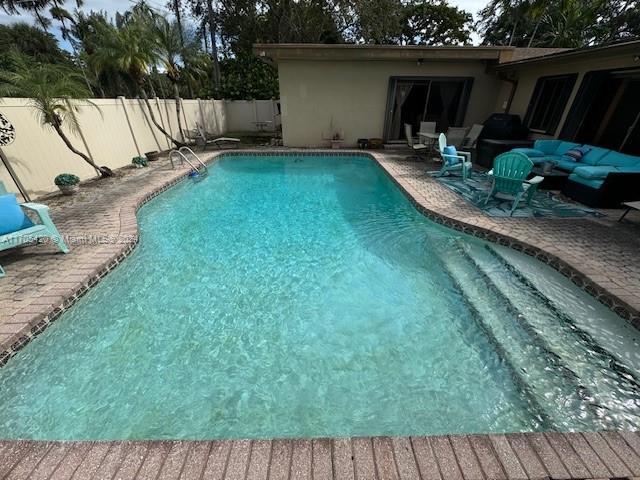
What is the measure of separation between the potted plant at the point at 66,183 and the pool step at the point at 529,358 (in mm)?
7423

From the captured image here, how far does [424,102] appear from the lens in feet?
33.8

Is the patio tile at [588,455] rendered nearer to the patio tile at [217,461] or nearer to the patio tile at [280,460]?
the patio tile at [280,460]

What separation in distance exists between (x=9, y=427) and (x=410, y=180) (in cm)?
713

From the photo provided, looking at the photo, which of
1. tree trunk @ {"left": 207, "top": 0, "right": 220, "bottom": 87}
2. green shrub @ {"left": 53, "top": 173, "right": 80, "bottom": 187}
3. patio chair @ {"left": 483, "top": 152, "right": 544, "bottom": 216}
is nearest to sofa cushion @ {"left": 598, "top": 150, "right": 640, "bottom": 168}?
patio chair @ {"left": 483, "top": 152, "right": 544, "bottom": 216}

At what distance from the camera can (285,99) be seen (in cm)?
1003

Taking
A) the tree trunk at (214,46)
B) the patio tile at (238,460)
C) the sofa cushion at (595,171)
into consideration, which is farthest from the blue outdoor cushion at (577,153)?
the tree trunk at (214,46)

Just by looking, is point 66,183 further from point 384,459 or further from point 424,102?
point 424,102

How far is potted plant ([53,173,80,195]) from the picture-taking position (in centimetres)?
578

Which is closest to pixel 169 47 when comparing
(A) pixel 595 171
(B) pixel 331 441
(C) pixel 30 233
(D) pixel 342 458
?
(C) pixel 30 233

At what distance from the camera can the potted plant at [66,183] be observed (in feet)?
19.0

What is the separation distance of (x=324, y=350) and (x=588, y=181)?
5778mm

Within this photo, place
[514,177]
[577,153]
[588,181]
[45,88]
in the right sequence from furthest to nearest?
[577,153] < [45,88] < [588,181] < [514,177]

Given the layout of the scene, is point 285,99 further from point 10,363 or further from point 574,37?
point 574,37

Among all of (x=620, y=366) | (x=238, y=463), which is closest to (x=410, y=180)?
(x=620, y=366)
